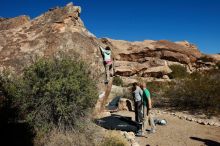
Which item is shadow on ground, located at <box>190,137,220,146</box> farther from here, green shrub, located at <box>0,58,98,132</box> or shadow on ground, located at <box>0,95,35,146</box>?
shadow on ground, located at <box>0,95,35,146</box>

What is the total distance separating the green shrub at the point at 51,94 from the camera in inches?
282

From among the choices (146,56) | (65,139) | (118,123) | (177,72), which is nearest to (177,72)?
(177,72)

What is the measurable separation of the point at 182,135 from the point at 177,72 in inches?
937

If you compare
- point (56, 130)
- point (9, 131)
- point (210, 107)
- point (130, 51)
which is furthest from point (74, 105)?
point (130, 51)

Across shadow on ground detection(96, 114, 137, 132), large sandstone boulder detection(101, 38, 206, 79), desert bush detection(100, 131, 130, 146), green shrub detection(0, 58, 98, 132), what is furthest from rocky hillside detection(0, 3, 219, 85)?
large sandstone boulder detection(101, 38, 206, 79)

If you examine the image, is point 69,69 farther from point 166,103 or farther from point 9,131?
point 166,103

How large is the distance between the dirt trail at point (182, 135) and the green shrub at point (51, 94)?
213cm

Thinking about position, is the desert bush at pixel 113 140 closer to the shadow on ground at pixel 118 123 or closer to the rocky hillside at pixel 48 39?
the shadow on ground at pixel 118 123

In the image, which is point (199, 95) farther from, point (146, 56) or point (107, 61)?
point (146, 56)

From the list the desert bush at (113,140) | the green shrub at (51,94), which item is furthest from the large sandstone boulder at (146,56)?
the green shrub at (51,94)

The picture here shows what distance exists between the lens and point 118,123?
10555mm

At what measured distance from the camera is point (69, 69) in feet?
25.3

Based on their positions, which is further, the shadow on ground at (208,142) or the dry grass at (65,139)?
the shadow on ground at (208,142)

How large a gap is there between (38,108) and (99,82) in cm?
298
